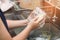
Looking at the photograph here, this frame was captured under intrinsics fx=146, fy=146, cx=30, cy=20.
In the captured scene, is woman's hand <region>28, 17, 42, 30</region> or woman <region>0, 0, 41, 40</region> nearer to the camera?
woman <region>0, 0, 41, 40</region>

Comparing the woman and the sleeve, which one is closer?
the woman

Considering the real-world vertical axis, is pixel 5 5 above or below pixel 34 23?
above

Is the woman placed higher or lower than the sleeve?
lower

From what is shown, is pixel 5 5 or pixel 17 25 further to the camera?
pixel 17 25

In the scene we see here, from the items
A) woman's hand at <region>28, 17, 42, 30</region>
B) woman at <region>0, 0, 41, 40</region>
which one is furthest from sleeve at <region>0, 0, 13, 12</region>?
woman's hand at <region>28, 17, 42, 30</region>

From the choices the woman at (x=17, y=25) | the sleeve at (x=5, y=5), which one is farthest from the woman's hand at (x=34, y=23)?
the sleeve at (x=5, y=5)

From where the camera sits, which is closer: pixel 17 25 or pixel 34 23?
pixel 34 23

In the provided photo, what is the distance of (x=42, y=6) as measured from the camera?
1.35 meters

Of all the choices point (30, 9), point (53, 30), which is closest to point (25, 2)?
point (30, 9)

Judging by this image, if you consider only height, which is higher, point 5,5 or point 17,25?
point 5,5

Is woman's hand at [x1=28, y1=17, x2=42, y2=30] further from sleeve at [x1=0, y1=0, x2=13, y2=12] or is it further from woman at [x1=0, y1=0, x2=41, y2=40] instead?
sleeve at [x1=0, y1=0, x2=13, y2=12]

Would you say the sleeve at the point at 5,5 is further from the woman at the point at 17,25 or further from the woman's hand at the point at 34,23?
the woman's hand at the point at 34,23

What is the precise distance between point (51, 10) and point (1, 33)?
2.10 ft

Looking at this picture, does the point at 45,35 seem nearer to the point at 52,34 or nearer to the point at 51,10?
the point at 52,34
